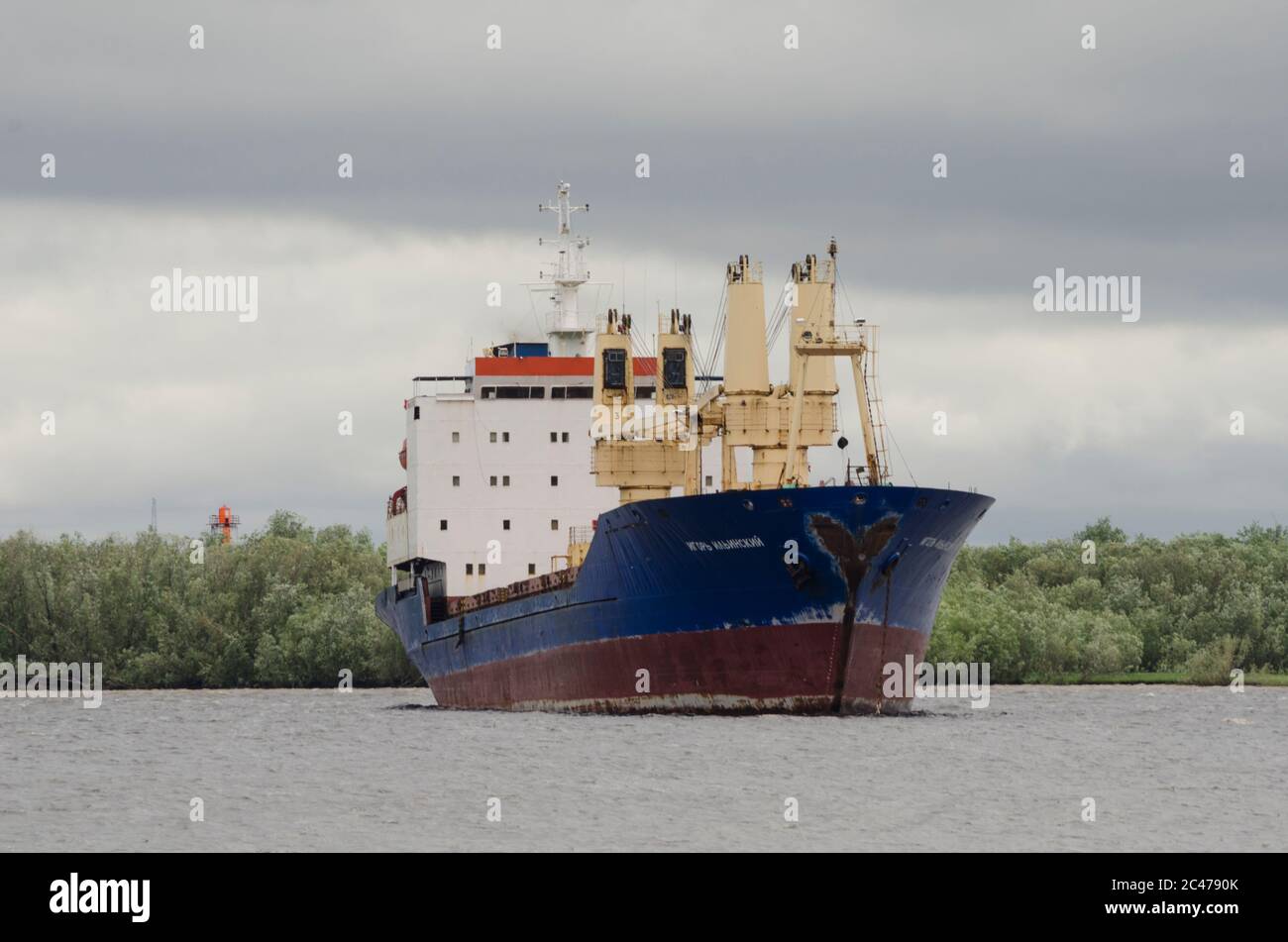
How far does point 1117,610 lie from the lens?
343ft

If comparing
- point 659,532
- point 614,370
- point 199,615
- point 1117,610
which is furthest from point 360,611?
point 659,532

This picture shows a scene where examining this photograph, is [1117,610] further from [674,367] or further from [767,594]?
[767,594]

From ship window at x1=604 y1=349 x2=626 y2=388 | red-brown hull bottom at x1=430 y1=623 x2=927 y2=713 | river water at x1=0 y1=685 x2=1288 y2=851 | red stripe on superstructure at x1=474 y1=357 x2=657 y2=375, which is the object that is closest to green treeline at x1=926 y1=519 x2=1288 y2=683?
red stripe on superstructure at x1=474 y1=357 x2=657 y2=375

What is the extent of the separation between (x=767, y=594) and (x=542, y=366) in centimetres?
2256

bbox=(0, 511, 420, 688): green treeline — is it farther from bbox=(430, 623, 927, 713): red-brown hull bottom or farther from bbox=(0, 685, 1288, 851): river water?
bbox=(430, 623, 927, 713): red-brown hull bottom

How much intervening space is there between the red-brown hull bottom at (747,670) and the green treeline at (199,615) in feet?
158

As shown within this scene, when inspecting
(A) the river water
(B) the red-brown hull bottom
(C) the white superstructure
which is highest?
(C) the white superstructure

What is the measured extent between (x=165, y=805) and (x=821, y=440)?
88.4 ft

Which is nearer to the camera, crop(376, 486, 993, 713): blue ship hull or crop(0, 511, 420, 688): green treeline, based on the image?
crop(376, 486, 993, 713): blue ship hull

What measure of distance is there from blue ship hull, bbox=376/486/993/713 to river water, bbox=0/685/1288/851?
1146mm

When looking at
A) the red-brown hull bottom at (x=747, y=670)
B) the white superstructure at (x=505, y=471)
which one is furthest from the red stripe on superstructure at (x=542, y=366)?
the red-brown hull bottom at (x=747, y=670)

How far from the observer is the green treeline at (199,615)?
341ft

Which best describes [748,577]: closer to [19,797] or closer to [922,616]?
[922,616]

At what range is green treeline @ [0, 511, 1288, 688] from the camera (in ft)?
312
